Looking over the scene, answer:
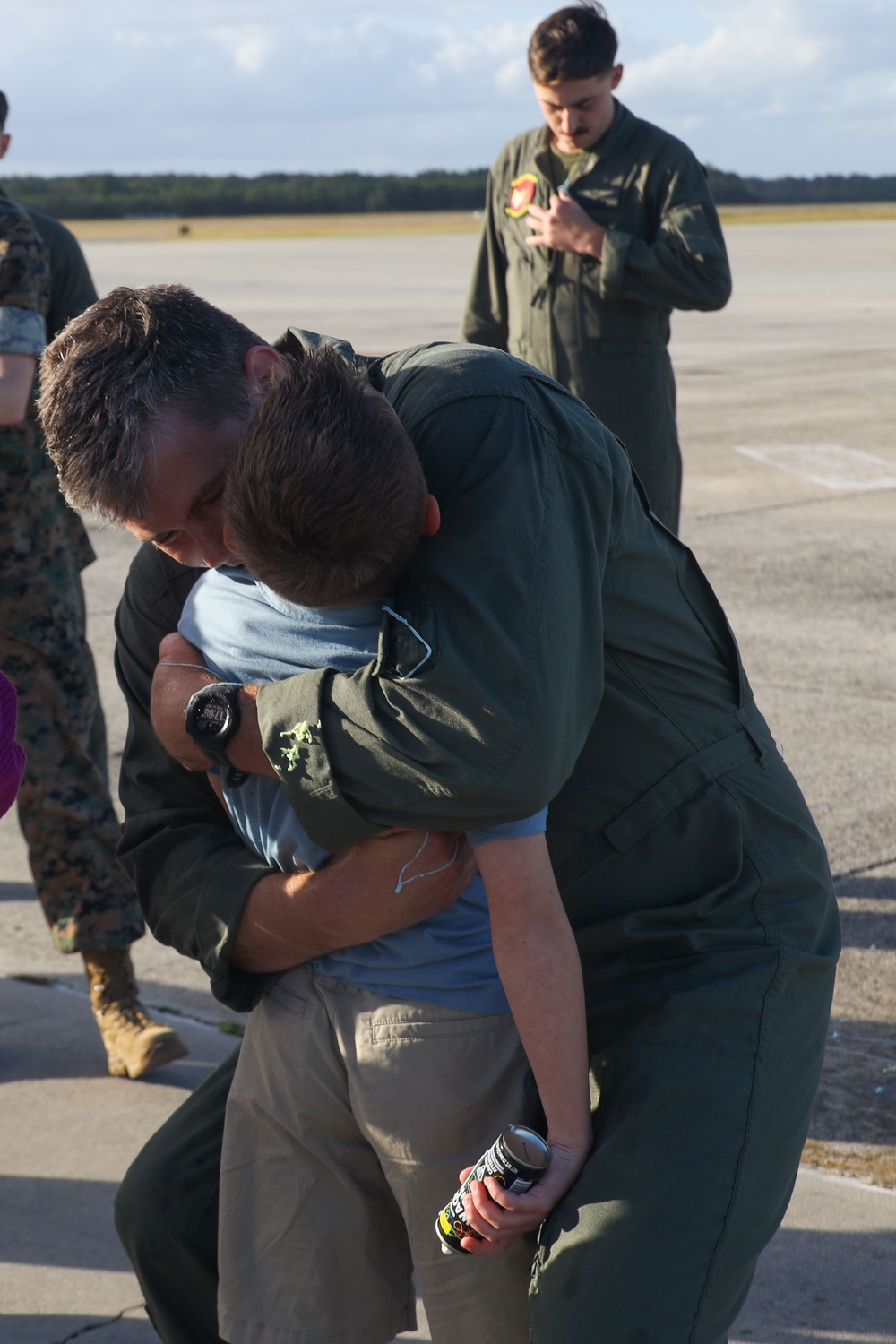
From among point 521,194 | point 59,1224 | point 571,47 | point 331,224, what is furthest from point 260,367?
point 331,224

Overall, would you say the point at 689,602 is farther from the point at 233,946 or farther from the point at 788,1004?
the point at 233,946

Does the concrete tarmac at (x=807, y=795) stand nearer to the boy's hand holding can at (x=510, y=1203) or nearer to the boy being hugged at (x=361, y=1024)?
the boy being hugged at (x=361, y=1024)

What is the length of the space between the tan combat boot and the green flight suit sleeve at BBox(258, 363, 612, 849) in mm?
1830

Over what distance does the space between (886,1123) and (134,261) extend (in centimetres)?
3665

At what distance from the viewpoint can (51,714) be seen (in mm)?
3492

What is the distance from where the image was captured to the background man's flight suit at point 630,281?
461 centimetres

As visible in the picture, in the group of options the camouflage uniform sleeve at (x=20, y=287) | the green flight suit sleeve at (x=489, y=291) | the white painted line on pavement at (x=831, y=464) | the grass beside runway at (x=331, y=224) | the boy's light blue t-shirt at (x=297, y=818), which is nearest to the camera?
the boy's light blue t-shirt at (x=297, y=818)

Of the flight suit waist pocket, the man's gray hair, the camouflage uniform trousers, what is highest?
the man's gray hair

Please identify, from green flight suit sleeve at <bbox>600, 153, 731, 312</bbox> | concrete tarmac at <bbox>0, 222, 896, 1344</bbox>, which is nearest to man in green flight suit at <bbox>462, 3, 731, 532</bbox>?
green flight suit sleeve at <bbox>600, 153, 731, 312</bbox>

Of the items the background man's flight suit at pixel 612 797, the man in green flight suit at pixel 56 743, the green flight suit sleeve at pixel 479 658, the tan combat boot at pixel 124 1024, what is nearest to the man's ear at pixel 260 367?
the background man's flight suit at pixel 612 797

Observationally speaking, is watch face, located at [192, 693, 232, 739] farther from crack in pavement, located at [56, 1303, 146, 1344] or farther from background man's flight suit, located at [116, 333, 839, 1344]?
crack in pavement, located at [56, 1303, 146, 1344]

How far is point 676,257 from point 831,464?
21.6ft

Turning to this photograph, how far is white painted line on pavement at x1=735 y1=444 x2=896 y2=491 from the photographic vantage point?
33.6 feet

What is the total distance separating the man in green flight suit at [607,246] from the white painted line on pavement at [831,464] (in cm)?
559
